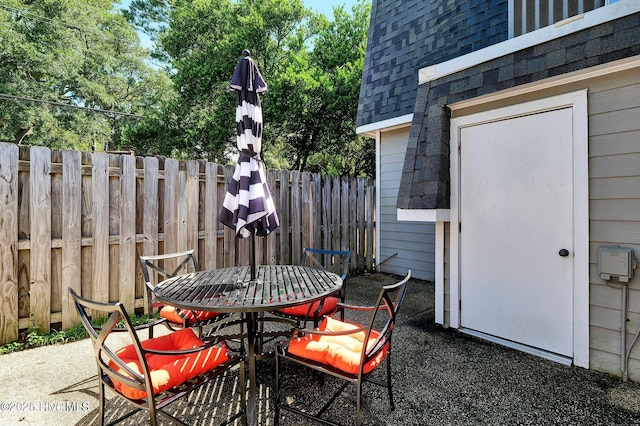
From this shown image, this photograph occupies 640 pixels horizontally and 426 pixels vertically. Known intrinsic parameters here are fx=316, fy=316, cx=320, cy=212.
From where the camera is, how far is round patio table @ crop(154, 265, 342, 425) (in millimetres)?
1860

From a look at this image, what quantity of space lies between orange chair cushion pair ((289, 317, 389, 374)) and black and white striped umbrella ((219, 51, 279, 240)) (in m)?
0.84

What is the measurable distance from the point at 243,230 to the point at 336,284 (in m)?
0.78

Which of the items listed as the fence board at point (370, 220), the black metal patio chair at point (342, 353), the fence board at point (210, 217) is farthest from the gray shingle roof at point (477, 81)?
the fence board at point (370, 220)

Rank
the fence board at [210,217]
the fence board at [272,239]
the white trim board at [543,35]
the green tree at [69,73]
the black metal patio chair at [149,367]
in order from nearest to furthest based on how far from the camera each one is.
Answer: the black metal patio chair at [149,367]
the white trim board at [543,35]
the fence board at [210,217]
the fence board at [272,239]
the green tree at [69,73]

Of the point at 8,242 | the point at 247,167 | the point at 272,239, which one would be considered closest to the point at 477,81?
the point at 247,167

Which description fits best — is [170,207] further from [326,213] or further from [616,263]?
[616,263]

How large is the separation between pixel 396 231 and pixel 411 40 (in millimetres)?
3532

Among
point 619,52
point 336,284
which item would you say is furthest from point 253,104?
point 619,52

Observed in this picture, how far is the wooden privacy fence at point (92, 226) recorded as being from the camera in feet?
9.47

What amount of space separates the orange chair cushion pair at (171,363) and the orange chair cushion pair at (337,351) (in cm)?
46

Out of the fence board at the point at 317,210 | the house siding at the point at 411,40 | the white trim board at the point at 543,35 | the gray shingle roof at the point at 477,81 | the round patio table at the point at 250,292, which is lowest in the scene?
the round patio table at the point at 250,292

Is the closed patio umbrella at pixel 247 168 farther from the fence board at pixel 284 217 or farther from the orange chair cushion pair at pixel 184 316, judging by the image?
the fence board at pixel 284 217

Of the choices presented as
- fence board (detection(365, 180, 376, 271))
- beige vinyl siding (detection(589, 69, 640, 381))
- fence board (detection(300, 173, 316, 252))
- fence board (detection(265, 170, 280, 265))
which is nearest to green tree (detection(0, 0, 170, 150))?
fence board (detection(265, 170, 280, 265))

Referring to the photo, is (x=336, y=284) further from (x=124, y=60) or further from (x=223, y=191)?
(x=124, y=60)
